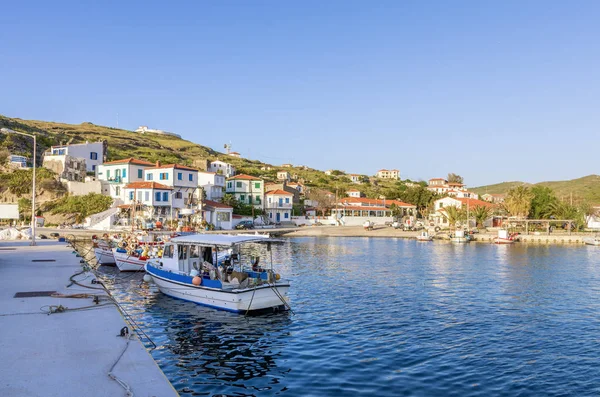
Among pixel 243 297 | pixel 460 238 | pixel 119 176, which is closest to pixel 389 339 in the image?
pixel 243 297

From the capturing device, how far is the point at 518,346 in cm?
1714

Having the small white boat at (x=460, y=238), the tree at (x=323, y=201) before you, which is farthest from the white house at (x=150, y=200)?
the small white boat at (x=460, y=238)

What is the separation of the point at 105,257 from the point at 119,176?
4314 cm

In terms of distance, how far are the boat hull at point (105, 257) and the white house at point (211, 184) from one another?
45.3 m

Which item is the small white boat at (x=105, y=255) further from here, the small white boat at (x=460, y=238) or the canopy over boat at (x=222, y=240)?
the small white boat at (x=460, y=238)

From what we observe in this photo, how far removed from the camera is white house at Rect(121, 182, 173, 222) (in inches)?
2869

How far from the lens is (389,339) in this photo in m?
17.8

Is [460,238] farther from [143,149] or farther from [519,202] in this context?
[143,149]

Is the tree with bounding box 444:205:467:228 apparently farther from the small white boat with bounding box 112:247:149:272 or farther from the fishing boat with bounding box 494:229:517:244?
the small white boat with bounding box 112:247:149:272

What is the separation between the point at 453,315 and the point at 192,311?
1220 cm

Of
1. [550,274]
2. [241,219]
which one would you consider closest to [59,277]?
[550,274]

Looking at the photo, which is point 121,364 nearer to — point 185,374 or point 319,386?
point 185,374

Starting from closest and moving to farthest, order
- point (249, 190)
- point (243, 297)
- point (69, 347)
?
point (69, 347), point (243, 297), point (249, 190)

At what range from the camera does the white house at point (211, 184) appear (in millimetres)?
87188
